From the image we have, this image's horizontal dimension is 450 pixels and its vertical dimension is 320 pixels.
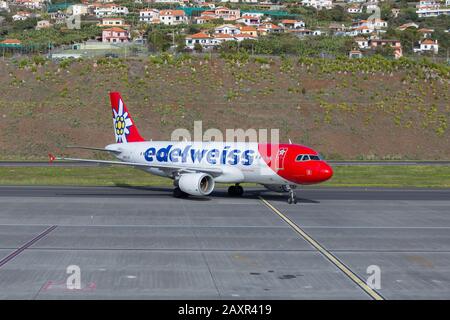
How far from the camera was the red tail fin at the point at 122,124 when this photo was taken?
51050 millimetres

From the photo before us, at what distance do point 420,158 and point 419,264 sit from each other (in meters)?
58.3

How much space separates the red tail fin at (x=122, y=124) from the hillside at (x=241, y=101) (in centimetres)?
2938

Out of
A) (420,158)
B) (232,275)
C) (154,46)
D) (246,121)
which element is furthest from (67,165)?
(154,46)

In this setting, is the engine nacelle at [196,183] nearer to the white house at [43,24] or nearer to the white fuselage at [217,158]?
the white fuselage at [217,158]

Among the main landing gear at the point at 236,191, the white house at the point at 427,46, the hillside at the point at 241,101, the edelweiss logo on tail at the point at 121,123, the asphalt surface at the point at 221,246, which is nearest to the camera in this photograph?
the asphalt surface at the point at 221,246

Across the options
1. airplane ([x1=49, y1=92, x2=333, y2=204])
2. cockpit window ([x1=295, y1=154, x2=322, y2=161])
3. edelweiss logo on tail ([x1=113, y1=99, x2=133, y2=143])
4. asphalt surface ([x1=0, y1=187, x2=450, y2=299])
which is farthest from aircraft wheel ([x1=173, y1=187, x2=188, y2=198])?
edelweiss logo on tail ([x1=113, y1=99, x2=133, y2=143])

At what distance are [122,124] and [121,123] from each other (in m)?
0.10

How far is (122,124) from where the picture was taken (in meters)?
51.3

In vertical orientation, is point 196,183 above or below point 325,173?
below

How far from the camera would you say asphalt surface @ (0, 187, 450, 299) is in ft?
71.7

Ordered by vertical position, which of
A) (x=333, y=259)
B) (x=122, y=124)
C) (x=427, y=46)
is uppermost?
(x=427, y=46)

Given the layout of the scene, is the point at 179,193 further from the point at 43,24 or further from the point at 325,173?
the point at 43,24

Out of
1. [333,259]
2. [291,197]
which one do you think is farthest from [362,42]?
[333,259]

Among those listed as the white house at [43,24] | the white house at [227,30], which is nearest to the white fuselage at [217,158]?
the white house at [227,30]
